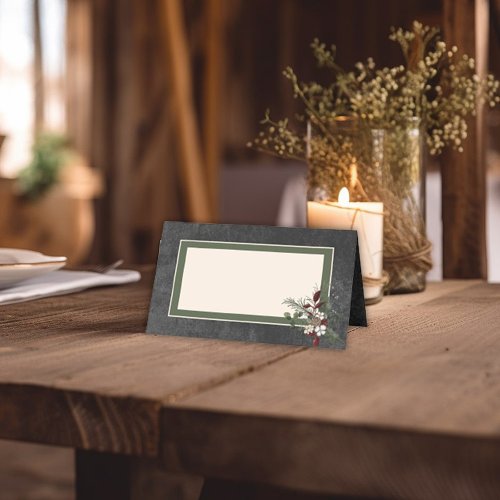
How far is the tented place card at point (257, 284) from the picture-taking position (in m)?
0.80

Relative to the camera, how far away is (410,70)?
1.25 m

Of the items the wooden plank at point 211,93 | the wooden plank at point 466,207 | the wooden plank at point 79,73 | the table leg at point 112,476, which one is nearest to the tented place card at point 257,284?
the table leg at point 112,476

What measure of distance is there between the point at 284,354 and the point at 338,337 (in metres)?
0.06

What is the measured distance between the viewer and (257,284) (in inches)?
32.9

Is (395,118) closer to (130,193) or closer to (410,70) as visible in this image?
(410,70)

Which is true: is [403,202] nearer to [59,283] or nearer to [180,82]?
[59,283]

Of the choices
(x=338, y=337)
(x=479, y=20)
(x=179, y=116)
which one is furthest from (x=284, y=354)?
(x=179, y=116)

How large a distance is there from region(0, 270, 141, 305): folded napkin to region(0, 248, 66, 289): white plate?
0.05 feet

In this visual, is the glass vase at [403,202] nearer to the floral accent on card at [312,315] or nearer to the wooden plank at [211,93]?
the floral accent on card at [312,315]

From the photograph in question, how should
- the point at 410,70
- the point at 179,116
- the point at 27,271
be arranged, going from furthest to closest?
the point at 179,116, the point at 410,70, the point at 27,271

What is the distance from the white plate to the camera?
3.61 feet

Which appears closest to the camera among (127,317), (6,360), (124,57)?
(6,360)

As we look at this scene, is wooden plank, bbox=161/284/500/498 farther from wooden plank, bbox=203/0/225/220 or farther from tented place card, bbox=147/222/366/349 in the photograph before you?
wooden plank, bbox=203/0/225/220

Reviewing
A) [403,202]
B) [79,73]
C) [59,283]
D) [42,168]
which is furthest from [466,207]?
[79,73]
